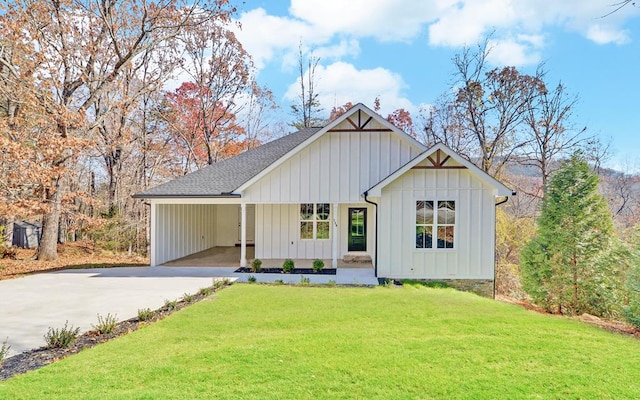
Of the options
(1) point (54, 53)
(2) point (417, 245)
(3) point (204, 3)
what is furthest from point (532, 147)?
(1) point (54, 53)

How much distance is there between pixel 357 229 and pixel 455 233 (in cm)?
424

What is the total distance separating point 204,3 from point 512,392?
18470 millimetres

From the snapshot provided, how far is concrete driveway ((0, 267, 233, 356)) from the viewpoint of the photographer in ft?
21.9

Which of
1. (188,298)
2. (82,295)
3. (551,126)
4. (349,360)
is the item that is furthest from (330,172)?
(551,126)

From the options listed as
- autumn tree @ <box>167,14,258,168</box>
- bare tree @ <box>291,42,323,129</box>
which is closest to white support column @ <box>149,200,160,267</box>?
autumn tree @ <box>167,14,258,168</box>

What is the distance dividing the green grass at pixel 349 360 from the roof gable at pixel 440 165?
477 centimetres

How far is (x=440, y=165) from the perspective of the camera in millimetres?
11281

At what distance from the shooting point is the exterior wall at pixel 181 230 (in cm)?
1345

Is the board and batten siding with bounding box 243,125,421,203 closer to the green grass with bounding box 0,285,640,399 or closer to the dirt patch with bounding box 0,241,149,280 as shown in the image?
the green grass with bounding box 0,285,640,399

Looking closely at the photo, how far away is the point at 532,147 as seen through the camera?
67.6ft

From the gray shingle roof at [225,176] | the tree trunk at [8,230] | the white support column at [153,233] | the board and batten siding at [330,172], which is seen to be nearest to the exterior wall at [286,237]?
the gray shingle roof at [225,176]

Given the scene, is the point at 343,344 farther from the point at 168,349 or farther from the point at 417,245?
the point at 417,245

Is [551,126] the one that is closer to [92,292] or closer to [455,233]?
[455,233]

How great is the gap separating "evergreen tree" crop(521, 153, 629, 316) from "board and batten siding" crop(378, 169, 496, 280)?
1614mm
